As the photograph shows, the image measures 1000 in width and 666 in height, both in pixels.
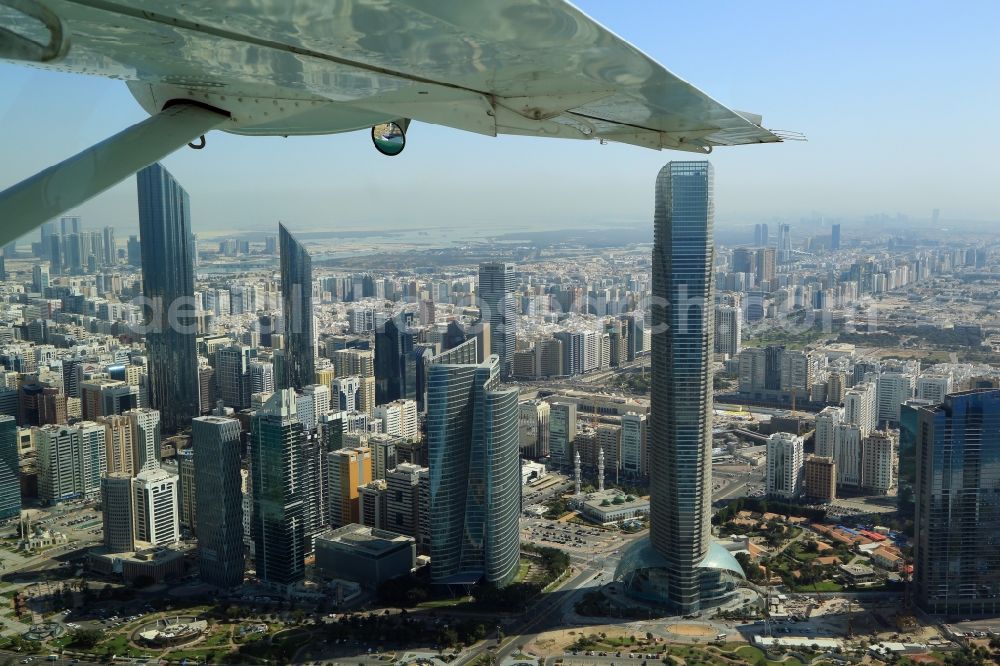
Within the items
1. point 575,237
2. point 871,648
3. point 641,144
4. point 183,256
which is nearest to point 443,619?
point 871,648

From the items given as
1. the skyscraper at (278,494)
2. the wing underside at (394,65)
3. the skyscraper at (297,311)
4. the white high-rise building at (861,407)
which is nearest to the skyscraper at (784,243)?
the white high-rise building at (861,407)

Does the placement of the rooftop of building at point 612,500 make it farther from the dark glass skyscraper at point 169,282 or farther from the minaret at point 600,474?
the dark glass skyscraper at point 169,282

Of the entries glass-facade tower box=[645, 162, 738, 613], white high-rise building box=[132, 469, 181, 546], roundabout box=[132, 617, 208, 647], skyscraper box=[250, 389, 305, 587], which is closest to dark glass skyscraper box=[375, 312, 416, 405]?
white high-rise building box=[132, 469, 181, 546]

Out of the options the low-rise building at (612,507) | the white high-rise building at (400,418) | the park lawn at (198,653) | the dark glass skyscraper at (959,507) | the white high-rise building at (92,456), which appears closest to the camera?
the park lawn at (198,653)

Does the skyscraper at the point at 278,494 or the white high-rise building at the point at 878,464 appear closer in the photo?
the skyscraper at the point at 278,494

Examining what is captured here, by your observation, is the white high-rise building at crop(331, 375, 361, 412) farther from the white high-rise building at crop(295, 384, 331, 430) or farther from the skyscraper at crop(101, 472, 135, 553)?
the skyscraper at crop(101, 472, 135, 553)

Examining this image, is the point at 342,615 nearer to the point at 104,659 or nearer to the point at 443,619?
the point at 443,619

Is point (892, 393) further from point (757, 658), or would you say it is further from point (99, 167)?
point (99, 167)

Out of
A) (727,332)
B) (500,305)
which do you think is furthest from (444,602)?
(727,332)
